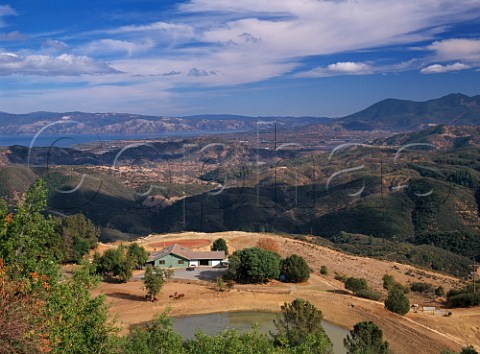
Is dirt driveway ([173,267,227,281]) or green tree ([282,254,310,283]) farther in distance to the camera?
dirt driveway ([173,267,227,281])

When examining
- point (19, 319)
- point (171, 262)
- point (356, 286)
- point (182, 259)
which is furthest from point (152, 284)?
point (19, 319)

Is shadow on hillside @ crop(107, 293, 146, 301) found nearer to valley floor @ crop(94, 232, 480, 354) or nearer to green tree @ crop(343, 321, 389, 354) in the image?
valley floor @ crop(94, 232, 480, 354)

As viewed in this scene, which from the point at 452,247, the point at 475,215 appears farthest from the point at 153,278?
the point at 475,215

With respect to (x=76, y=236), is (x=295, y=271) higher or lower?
lower

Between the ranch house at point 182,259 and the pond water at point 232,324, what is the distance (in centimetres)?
1545

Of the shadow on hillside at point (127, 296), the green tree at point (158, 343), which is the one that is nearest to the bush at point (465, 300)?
the shadow on hillside at point (127, 296)

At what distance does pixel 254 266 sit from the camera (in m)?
41.7

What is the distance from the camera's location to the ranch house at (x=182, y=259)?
162 ft

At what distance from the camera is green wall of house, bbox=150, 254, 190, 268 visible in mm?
49319

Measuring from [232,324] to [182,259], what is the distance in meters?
18.3

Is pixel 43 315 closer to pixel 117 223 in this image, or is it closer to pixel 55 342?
pixel 55 342

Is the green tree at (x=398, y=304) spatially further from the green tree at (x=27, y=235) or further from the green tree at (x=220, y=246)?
the green tree at (x=27, y=235)

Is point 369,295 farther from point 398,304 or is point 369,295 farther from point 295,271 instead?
point 295,271

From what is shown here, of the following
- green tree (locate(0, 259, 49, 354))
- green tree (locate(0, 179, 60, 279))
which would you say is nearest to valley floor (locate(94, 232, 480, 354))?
green tree (locate(0, 179, 60, 279))
